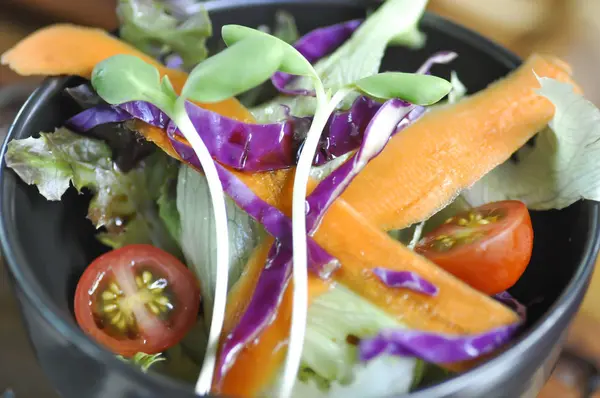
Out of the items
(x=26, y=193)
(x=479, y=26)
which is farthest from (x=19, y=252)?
(x=479, y=26)

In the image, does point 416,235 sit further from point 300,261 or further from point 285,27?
point 285,27

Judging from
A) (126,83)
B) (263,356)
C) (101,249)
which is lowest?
(101,249)

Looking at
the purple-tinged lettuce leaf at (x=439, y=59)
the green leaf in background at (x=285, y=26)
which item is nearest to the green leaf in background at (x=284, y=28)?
the green leaf in background at (x=285, y=26)

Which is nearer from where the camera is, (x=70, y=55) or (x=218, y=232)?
(x=218, y=232)

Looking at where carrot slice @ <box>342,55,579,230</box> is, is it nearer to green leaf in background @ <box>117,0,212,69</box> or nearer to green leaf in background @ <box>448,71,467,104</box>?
green leaf in background @ <box>448,71,467,104</box>

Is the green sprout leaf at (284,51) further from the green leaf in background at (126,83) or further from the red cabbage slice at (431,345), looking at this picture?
the red cabbage slice at (431,345)

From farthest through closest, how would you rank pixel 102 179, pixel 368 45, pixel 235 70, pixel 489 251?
pixel 368 45
pixel 102 179
pixel 489 251
pixel 235 70

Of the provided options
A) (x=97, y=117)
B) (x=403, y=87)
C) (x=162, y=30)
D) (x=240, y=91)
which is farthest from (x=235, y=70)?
(x=162, y=30)

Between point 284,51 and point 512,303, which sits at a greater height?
point 284,51
